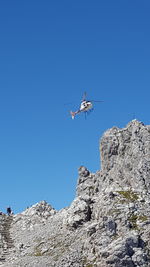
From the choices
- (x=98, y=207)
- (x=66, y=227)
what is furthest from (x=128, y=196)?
(x=66, y=227)

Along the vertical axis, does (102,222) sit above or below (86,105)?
below

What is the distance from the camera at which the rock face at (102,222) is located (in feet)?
293

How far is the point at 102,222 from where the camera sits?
9438cm

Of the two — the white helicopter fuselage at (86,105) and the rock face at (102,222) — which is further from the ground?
the white helicopter fuselage at (86,105)

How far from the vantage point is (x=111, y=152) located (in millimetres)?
129750

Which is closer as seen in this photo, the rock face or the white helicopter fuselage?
the rock face

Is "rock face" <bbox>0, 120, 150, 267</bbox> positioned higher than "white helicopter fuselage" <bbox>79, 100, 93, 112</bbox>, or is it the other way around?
"white helicopter fuselage" <bbox>79, 100, 93, 112</bbox>

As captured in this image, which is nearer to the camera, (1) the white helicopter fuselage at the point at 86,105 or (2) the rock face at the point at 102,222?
(2) the rock face at the point at 102,222

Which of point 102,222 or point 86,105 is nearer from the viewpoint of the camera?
point 102,222

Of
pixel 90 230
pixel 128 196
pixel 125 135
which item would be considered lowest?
pixel 90 230

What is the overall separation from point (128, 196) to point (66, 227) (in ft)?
46.8

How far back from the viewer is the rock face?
89.2 metres

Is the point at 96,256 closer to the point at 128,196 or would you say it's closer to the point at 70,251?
the point at 70,251

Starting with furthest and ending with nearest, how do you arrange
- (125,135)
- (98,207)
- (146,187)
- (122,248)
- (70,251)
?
(125,135) → (146,187) → (98,207) → (70,251) → (122,248)
